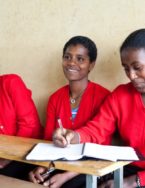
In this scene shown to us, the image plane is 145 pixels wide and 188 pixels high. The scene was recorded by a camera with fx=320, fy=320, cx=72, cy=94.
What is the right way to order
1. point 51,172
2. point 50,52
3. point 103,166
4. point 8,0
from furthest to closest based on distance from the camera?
point 8,0 → point 50,52 → point 51,172 → point 103,166

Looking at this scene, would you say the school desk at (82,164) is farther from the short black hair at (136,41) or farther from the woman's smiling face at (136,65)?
the short black hair at (136,41)

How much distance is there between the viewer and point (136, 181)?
139 cm

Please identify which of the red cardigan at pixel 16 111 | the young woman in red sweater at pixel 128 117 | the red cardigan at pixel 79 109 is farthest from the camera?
the red cardigan at pixel 16 111

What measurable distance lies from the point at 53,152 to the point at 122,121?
462 mm

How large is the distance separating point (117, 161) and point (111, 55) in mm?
895

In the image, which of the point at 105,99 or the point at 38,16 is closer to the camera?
the point at 105,99

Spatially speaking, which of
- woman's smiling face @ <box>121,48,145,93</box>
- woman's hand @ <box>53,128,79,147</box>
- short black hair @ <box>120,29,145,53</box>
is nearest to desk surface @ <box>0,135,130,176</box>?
woman's hand @ <box>53,128,79,147</box>

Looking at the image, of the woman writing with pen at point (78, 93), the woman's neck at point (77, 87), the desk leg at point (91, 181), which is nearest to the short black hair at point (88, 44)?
the woman writing with pen at point (78, 93)

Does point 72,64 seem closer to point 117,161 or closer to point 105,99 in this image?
point 105,99

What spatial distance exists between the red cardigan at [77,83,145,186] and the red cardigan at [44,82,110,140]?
127mm

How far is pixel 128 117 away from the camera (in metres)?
1.56

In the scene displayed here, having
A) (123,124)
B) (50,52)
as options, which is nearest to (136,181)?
(123,124)

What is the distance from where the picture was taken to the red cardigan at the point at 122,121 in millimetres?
1513

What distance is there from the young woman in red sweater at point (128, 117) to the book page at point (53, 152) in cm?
4
